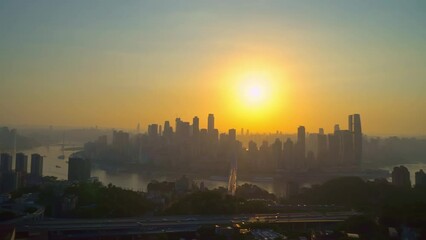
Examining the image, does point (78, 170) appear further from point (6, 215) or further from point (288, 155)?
point (288, 155)

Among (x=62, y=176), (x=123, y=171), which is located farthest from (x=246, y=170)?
(x=62, y=176)

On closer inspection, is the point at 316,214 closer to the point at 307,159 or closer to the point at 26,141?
the point at 307,159

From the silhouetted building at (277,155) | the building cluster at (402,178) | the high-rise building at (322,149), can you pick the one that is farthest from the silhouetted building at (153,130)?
the building cluster at (402,178)

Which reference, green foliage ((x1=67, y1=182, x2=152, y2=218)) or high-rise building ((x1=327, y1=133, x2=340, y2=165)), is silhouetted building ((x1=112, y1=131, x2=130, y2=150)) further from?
green foliage ((x1=67, y1=182, x2=152, y2=218))

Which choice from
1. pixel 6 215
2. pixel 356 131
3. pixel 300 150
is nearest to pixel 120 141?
pixel 300 150

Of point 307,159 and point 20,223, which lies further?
point 307,159

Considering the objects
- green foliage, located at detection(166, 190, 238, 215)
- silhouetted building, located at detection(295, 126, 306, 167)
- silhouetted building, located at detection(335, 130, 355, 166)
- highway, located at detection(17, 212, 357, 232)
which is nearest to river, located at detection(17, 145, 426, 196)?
silhouetted building, located at detection(295, 126, 306, 167)

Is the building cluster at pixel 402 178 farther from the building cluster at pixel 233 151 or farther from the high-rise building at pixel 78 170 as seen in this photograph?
the high-rise building at pixel 78 170
